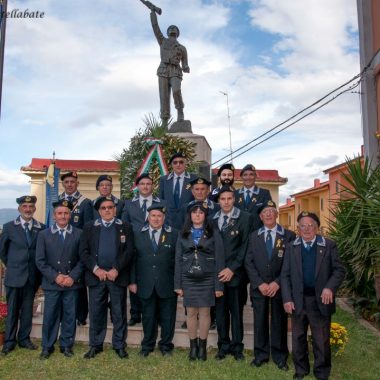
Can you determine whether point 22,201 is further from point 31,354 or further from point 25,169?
point 25,169

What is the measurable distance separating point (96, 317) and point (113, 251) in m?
0.75

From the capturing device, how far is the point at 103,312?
16.7 feet

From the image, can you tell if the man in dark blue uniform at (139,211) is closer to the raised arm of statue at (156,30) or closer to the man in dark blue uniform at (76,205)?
the man in dark blue uniform at (76,205)

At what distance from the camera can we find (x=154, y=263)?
16.5 feet

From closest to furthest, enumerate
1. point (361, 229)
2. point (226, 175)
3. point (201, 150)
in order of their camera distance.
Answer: point (226, 175) → point (361, 229) → point (201, 150)

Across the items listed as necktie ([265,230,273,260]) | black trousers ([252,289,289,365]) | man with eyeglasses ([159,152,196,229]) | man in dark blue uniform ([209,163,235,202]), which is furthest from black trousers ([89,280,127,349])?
man in dark blue uniform ([209,163,235,202])

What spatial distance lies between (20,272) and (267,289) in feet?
9.15

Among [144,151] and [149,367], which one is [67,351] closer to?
[149,367]

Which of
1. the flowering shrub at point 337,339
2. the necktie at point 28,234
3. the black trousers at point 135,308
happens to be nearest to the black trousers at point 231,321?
the flowering shrub at point 337,339

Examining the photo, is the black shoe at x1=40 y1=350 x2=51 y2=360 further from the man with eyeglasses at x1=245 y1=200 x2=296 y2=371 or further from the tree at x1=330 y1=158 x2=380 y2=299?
the tree at x1=330 y1=158 x2=380 y2=299

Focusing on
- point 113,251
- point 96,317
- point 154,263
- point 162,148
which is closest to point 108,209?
point 113,251

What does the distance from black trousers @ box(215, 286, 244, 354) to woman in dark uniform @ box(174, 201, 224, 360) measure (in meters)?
0.19

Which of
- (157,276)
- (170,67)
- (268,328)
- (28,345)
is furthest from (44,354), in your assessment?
(170,67)

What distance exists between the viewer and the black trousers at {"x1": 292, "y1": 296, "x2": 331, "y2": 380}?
4.39 m
